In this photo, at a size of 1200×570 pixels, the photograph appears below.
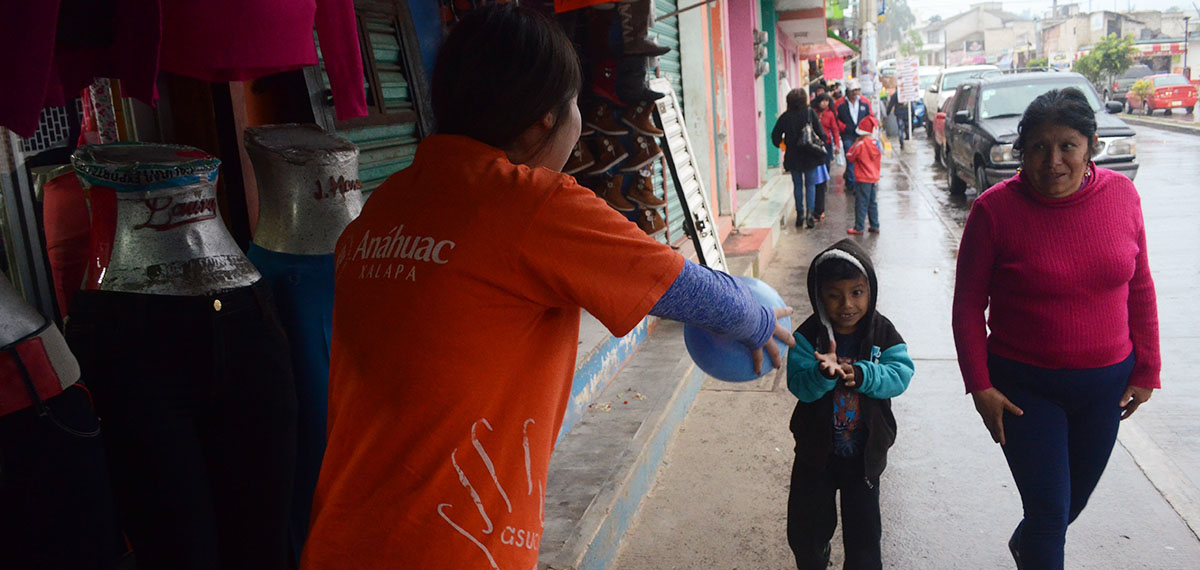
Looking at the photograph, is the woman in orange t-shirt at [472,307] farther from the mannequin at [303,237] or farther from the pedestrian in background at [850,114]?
the pedestrian in background at [850,114]

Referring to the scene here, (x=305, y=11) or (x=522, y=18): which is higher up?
(x=305, y=11)

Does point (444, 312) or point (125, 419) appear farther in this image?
point (125, 419)

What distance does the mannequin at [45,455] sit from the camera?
1.70m

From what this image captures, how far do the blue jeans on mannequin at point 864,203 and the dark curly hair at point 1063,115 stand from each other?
7.34m

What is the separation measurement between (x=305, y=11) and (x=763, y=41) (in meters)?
12.7

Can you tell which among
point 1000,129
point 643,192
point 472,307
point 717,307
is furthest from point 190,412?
point 1000,129

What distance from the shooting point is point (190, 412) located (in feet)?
6.54

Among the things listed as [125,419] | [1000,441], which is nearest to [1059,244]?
[1000,441]

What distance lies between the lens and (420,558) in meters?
1.46

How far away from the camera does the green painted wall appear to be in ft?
58.3

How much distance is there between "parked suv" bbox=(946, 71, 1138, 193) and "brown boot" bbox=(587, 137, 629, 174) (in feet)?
25.9

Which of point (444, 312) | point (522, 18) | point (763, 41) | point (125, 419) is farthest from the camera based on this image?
point (763, 41)

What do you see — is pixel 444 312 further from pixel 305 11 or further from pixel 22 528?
pixel 305 11

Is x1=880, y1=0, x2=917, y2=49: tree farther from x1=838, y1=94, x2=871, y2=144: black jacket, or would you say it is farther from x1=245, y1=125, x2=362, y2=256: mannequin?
x1=245, y1=125, x2=362, y2=256: mannequin
